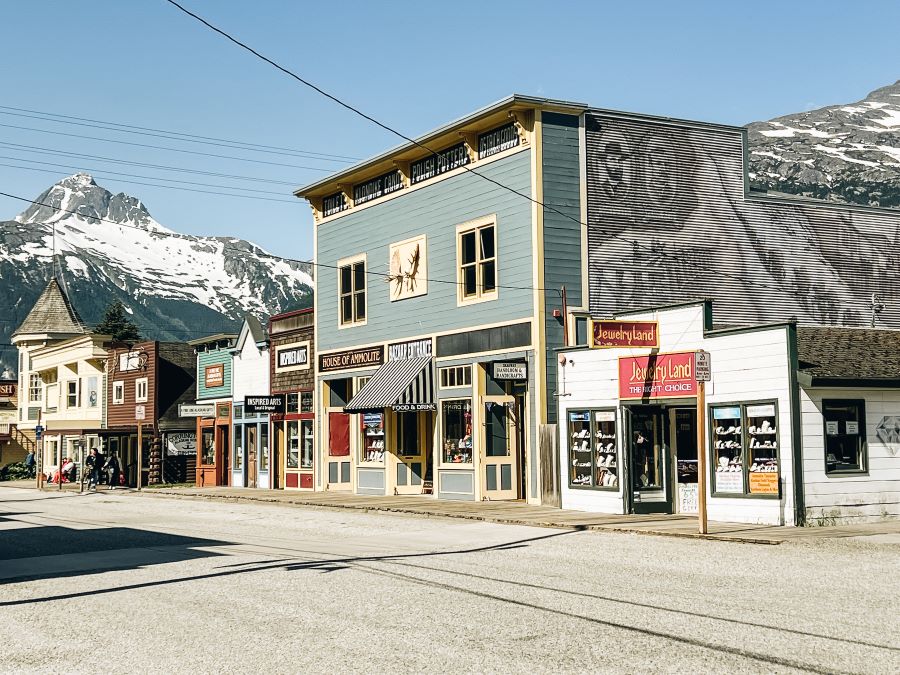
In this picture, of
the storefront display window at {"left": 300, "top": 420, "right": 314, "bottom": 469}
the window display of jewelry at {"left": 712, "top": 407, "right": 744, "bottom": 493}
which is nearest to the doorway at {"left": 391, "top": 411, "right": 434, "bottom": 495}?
the storefront display window at {"left": 300, "top": 420, "right": 314, "bottom": 469}

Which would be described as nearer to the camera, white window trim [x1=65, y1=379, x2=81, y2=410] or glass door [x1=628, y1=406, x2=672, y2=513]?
glass door [x1=628, y1=406, x2=672, y2=513]

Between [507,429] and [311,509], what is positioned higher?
[507,429]

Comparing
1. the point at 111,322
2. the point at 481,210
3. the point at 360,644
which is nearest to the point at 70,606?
the point at 360,644

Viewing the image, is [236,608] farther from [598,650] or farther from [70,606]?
[598,650]

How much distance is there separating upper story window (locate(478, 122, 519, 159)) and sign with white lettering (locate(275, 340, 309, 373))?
12.6 meters

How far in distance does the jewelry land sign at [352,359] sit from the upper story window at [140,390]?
53.8ft

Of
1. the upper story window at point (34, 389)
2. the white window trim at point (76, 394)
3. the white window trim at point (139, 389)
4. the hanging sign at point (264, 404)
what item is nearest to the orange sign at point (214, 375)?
the white window trim at point (139, 389)

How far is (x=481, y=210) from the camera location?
1166 inches

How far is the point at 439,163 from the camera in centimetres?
3148

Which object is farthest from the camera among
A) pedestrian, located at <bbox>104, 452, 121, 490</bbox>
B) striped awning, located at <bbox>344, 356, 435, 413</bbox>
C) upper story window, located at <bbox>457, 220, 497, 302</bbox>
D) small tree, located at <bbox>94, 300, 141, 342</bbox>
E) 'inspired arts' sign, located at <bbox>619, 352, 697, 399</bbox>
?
small tree, located at <bbox>94, 300, 141, 342</bbox>

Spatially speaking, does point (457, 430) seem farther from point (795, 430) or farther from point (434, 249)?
point (795, 430)

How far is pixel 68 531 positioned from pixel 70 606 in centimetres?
1158

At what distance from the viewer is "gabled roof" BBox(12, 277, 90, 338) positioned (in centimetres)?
8144

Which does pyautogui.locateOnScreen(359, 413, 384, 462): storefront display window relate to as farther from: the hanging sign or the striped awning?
the hanging sign
